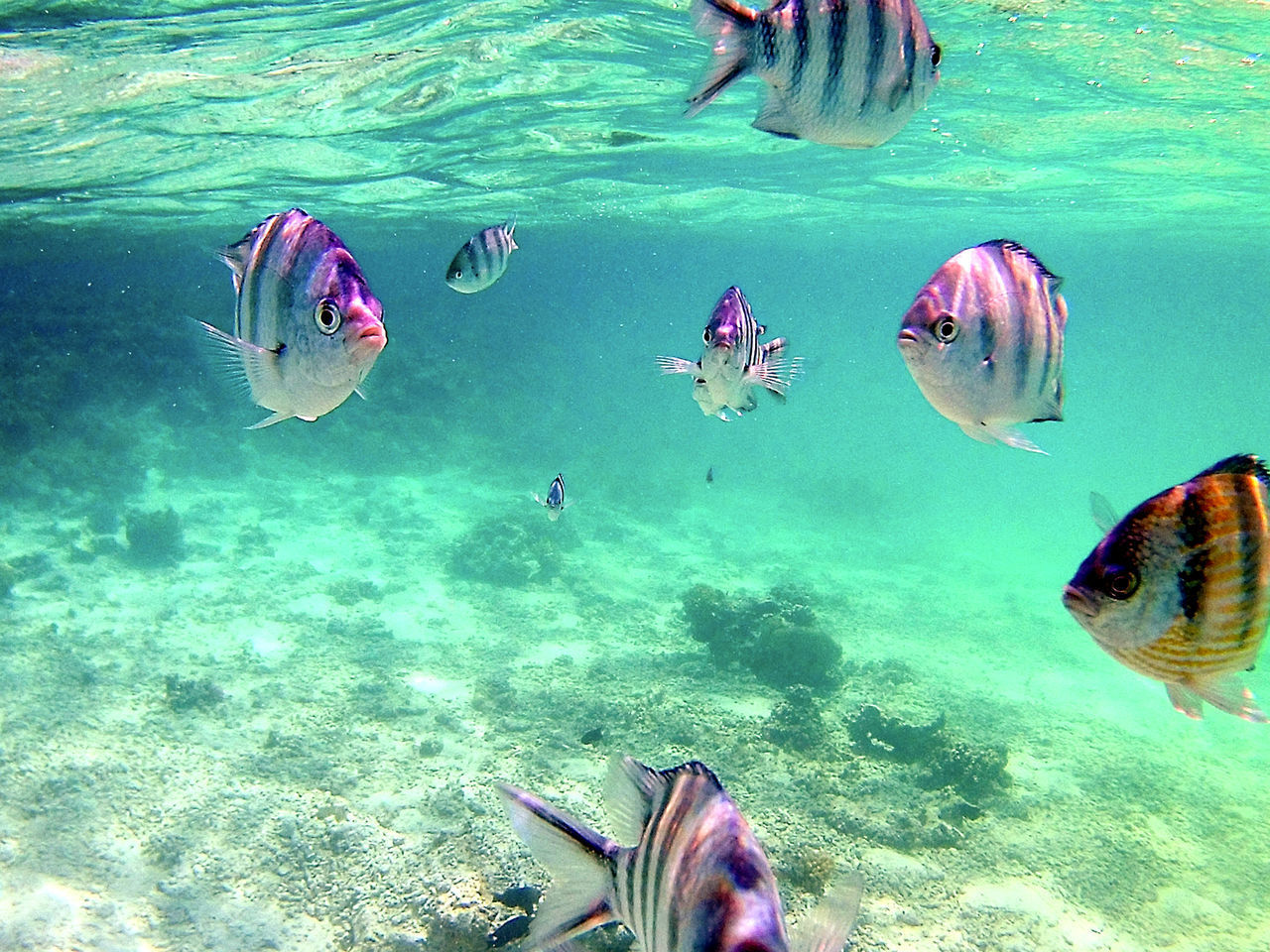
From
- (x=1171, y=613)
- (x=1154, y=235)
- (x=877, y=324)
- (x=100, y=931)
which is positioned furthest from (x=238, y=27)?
(x=877, y=324)

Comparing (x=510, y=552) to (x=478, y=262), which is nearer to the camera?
(x=478, y=262)

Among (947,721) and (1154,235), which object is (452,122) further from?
(1154,235)

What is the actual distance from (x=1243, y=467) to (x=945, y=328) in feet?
2.68

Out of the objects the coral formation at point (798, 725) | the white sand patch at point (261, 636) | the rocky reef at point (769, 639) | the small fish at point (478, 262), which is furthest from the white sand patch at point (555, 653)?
the small fish at point (478, 262)

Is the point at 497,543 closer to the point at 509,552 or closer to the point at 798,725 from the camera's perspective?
the point at 509,552

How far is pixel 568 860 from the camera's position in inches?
62.4

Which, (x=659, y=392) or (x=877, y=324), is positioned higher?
(x=659, y=392)

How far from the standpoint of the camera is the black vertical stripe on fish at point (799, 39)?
2203 millimetres

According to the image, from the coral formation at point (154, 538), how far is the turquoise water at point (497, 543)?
14cm

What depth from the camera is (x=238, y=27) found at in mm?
12180

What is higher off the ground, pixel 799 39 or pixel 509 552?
pixel 799 39

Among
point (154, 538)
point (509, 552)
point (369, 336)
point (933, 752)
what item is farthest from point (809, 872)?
point (154, 538)

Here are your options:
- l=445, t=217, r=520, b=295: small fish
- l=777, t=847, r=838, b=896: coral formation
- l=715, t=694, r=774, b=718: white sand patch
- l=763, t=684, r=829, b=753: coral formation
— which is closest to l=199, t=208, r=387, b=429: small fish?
l=445, t=217, r=520, b=295: small fish

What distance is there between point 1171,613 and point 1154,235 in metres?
40.8
